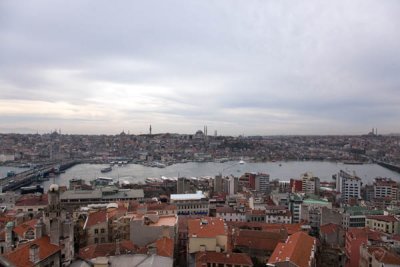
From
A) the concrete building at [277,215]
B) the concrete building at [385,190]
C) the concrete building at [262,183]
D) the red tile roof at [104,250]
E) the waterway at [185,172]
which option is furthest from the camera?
the waterway at [185,172]

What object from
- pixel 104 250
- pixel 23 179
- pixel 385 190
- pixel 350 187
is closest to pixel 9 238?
pixel 104 250

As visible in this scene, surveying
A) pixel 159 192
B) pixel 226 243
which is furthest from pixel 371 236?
pixel 159 192

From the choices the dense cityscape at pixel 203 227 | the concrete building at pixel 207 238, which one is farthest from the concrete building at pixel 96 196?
the concrete building at pixel 207 238

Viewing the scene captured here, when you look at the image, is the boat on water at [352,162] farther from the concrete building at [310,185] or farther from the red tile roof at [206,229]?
the red tile roof at [206,229]

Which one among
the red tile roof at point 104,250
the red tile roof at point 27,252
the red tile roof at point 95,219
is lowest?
the red tile roof at point 104,250

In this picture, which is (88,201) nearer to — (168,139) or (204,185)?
(204,185)

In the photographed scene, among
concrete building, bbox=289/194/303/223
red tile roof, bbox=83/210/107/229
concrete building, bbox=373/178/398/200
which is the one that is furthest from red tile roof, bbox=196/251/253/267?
concrete building, bbox=373/178/398/200
